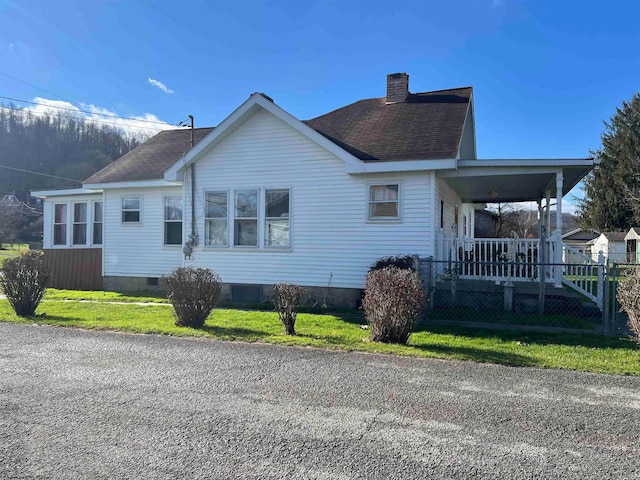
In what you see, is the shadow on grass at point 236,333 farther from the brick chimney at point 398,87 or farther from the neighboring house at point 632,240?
the neighboring house at point 632,240

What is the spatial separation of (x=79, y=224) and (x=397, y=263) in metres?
11.9

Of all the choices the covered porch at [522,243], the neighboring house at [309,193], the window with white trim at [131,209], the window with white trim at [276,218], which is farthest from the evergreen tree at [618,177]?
the window with white trim at [131,209]

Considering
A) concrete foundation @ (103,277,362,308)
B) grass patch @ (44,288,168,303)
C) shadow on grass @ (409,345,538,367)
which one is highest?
concrete foundation @ (103,277,362,308)

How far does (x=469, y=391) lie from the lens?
4785 mm

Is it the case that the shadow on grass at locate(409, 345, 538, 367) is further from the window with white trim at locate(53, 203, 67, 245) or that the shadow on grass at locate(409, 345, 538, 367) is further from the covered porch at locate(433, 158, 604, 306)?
the window with white trim at locate(53, 203, 67, 245)

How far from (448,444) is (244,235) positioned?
9560 millimetres

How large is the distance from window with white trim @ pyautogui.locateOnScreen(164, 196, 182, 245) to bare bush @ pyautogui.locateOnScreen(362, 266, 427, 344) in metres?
8.32

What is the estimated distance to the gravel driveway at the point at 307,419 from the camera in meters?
3.19

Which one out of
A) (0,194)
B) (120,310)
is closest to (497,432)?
(120,310)

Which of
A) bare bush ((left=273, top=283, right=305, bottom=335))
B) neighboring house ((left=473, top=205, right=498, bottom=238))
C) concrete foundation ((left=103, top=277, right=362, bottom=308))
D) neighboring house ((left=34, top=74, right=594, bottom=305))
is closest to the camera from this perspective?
bare bush ((left=273, top=283, right=305, bottom=335))

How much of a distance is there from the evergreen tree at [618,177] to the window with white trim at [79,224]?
127 ft

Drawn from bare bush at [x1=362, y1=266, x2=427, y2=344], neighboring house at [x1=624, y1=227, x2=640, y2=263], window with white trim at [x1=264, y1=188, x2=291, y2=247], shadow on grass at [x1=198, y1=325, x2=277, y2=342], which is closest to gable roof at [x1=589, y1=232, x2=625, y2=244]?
neighboring house at [x1=624, y1=227, x2=640, y2=263]

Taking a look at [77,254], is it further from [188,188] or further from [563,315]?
[563,315]

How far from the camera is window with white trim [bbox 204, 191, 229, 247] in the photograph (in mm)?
12578
